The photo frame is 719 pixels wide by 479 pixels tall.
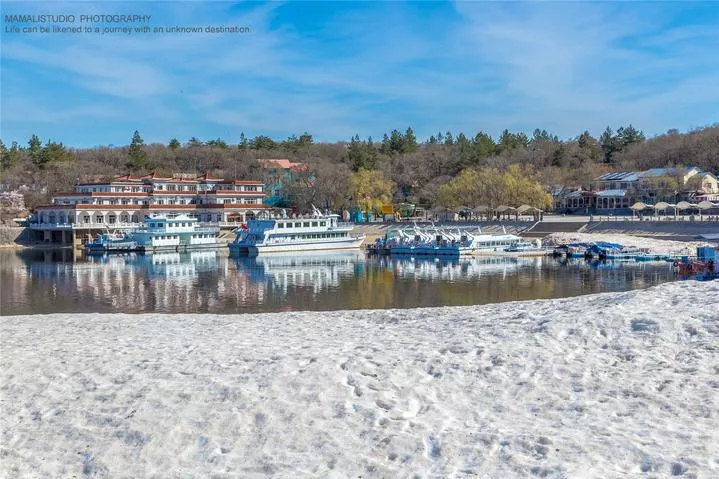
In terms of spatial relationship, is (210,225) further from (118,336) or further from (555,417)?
(555,417)

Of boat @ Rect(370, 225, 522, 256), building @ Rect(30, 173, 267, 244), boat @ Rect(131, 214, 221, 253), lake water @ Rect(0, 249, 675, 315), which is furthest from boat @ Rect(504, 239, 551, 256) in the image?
building @ Rect(30, 173, 267, 244)

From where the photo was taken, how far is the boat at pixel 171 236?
62250 millimetres

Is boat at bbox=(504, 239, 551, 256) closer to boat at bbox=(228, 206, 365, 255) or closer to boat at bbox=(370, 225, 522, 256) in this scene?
boat at bbox=(370, 225, 522, 256)

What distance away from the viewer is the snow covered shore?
7152mm

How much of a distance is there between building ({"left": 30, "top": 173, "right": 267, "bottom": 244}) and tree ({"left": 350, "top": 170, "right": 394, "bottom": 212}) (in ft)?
39.2

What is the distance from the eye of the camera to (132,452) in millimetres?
7578

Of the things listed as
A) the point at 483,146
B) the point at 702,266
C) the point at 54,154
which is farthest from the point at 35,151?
the point at 702,266

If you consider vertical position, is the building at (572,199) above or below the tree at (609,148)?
below

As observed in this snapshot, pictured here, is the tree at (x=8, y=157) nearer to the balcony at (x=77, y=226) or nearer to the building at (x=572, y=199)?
the balcony at (x=77, y=226)

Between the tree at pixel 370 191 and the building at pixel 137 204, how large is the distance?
11.9 m

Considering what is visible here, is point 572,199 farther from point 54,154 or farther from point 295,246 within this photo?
point 54,154

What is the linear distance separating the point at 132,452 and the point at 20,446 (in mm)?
1378

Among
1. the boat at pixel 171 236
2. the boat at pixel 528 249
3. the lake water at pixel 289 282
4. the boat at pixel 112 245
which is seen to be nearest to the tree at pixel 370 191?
the boat at pixel 171 236

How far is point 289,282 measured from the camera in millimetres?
35781
